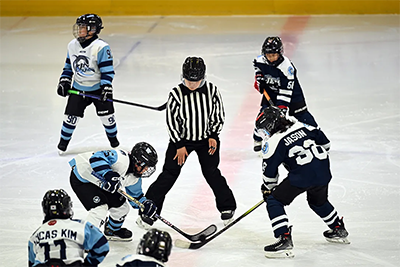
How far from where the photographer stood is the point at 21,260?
12.1 ft

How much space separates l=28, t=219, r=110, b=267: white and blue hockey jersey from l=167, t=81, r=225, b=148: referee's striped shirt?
1248 mm

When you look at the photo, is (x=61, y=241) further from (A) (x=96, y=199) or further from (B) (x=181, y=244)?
(B) (x=181, y=244)

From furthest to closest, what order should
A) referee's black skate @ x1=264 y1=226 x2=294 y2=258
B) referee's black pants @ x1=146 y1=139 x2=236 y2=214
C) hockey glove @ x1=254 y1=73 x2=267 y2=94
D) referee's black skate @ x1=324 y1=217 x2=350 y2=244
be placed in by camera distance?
1. hockey glove @ x1=254 y1=73 x2=267 y2=94
2. referee's black pants @ x1=146 y1=139 x2=236 y2=214
3. referee's black skate @ x1=324 y1=217 x2=350 y2=244
4. referee's black skate @ x1=264 y1=226 x2=294 y2=258

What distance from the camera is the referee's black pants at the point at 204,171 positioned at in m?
4.14

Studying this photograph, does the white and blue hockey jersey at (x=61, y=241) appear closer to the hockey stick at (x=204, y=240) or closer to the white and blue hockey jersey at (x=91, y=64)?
the hockey stick at (x=204, y=240)

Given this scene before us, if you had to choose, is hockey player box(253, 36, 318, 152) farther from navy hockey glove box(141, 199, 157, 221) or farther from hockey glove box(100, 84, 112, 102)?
navy hockey glove box(141, 199, 157, 221)

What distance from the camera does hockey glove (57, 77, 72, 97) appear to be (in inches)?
212

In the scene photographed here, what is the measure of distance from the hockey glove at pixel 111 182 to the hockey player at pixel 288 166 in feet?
2.57

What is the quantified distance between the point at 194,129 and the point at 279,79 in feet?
4.09

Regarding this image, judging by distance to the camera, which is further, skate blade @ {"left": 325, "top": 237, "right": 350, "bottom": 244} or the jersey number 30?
skate blade @ {"left": 325, "top": 237, "right": 350, "bottom": 244}

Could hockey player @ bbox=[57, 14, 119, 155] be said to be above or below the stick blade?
above

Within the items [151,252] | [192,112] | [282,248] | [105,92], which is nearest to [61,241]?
[151,252]

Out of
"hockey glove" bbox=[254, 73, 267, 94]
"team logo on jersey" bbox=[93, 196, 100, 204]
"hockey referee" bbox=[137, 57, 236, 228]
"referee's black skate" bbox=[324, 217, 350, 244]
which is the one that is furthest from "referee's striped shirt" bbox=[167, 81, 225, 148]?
"hockey glove" bbox=[254, 73, 267, 94]

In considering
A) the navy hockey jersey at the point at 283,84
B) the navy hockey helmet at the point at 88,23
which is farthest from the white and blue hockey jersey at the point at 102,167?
the navy hockey helmet at the point at 88,23
